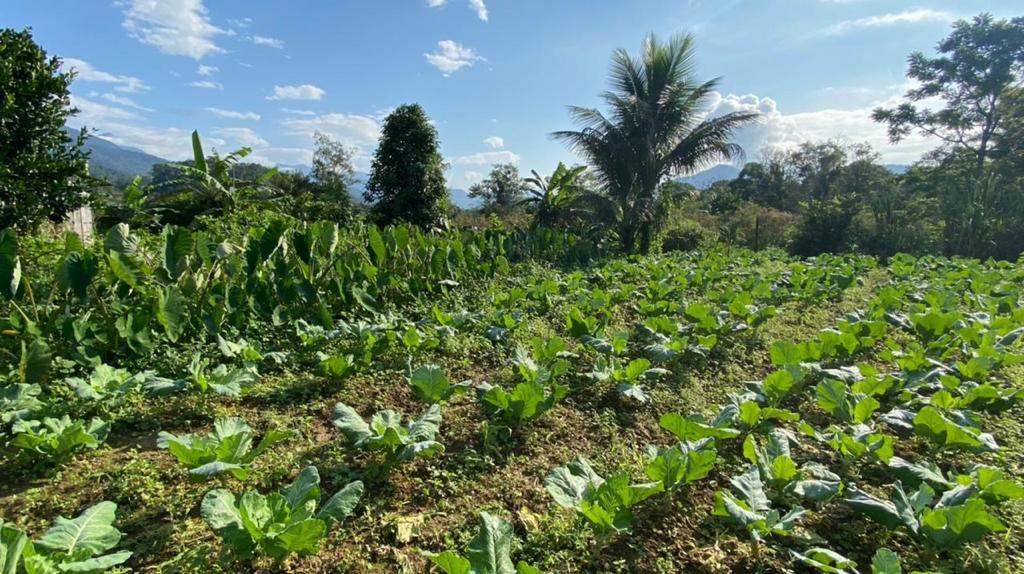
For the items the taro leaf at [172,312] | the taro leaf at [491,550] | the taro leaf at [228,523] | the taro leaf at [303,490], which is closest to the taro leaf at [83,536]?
the taro leaf at [228,523]

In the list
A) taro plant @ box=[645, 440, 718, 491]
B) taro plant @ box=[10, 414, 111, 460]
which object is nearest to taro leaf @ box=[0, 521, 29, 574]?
taro plant @ box=[10, 414, 111, 460]

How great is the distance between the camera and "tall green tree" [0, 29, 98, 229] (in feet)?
15.7

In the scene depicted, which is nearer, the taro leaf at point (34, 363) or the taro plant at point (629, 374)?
the taro leaf at point (34, 363)

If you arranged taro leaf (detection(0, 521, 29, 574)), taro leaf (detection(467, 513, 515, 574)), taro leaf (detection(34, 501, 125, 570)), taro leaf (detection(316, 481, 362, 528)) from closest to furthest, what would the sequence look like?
taro leaf (detection(0, 521, 29, 574)) → taro leaf (detection(34, 501, 125, 570)) → taro leaf (detection(467, 513, 515, 574)) → taro leaf (detection(316, 481, 362, 528))

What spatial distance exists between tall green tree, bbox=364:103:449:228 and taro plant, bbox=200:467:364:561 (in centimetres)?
1321

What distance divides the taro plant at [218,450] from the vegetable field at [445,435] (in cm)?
1

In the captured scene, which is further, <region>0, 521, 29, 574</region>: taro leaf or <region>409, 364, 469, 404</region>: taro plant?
<region>409, 364, 469, 404</region>: taro plant

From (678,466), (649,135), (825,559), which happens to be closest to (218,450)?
(678,466)

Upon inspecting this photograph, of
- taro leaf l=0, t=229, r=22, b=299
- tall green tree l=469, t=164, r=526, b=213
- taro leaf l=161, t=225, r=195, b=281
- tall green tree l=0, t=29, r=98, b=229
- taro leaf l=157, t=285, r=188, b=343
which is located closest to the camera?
taro leaf l=0, t=229, r=22, b=299

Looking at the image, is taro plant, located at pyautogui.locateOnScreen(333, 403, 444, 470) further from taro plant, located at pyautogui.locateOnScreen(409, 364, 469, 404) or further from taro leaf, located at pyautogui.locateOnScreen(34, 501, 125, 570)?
taro leaf, located at pyautogui.locateOnScreen(34, 501, 125, 570)

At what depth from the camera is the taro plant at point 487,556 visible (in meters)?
1.32

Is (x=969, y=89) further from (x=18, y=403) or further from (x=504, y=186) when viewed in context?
(x=18, y=403)

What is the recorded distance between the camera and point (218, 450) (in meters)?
1.83

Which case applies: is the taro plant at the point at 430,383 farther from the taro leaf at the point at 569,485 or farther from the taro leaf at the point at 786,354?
the taro leaf at the point at 786,354
